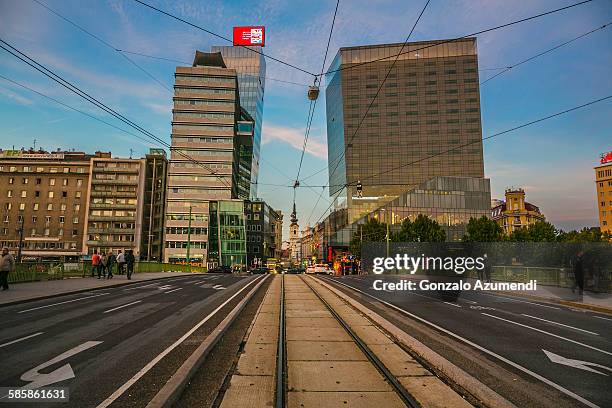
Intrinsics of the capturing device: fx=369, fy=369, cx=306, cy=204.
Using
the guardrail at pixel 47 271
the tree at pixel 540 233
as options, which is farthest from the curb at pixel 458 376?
the tree at pixel 540 233

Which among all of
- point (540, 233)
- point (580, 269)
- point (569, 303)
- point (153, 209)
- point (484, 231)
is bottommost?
point (569, 303)

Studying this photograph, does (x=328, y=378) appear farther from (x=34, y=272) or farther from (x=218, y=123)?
(x=218, y=123)

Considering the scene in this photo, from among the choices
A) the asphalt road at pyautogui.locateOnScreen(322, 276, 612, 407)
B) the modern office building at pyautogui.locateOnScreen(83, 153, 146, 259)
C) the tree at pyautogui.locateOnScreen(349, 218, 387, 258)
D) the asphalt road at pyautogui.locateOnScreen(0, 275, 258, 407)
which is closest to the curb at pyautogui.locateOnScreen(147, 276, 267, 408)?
the asphalt road at pyautogui.locateOnScreen(0, 275, 258, 407)

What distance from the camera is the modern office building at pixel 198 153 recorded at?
276 feet

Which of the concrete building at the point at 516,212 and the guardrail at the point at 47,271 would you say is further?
the concrete building at the point at 516,212

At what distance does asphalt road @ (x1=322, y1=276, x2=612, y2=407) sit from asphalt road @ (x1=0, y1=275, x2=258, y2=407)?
5346 mm

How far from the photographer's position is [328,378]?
18.5 feet

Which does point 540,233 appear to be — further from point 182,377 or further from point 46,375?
point 46,375

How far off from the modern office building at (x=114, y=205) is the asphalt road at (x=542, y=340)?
86815 mm

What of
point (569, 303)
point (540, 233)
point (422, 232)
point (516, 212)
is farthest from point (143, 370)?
point (516, 212)

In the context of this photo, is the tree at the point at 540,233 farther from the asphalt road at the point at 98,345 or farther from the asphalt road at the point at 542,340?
the asphalt road at the point at 98,345

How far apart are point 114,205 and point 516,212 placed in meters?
115

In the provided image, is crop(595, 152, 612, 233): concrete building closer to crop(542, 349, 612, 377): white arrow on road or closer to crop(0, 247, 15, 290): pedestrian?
crop(542, 349, 612, 377): white arrow on road

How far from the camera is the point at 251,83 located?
437 ft
